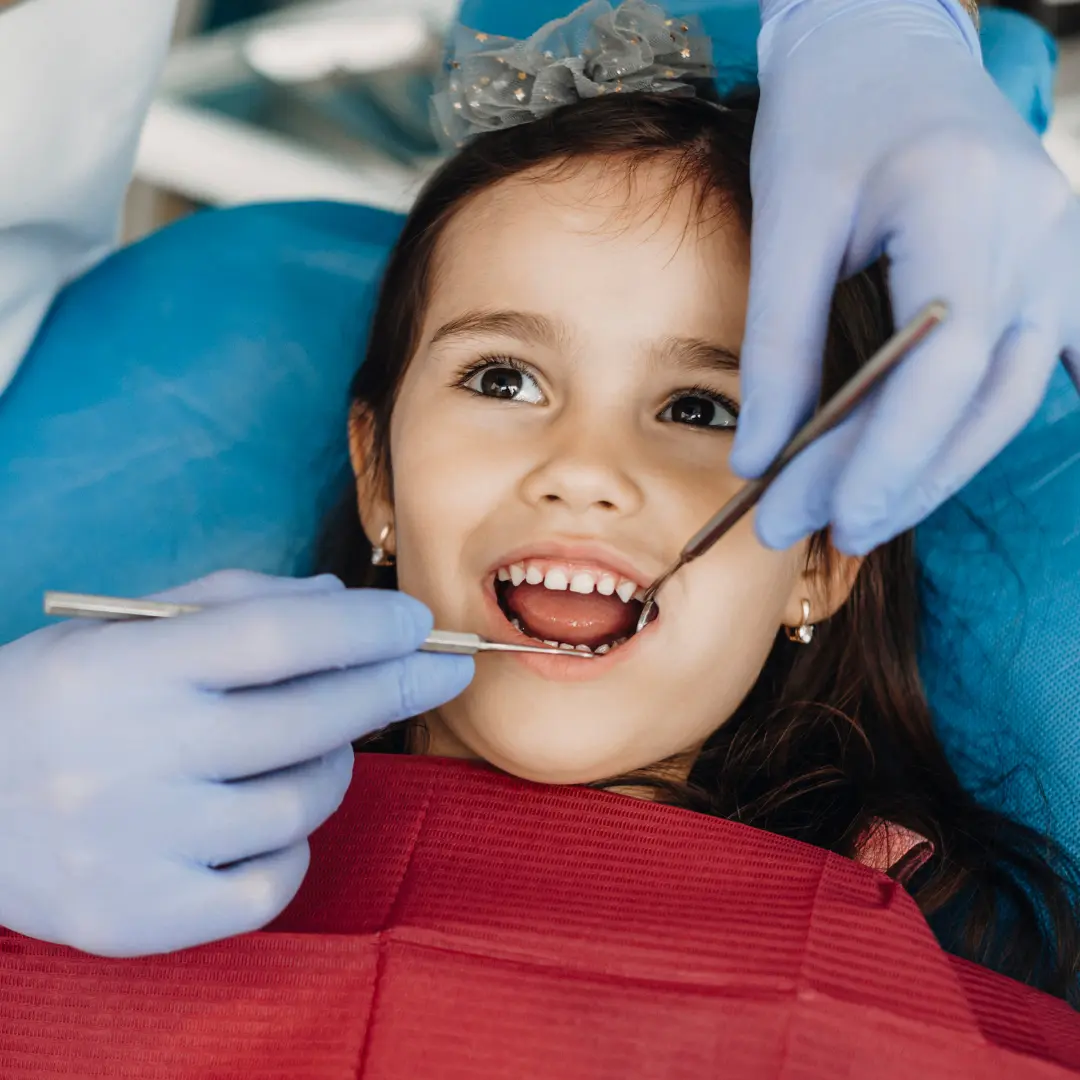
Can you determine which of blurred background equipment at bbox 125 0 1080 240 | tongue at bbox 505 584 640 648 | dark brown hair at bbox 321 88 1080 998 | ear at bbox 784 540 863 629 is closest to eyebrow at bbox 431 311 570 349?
dark brown hair at bbox 321 88 1080 998

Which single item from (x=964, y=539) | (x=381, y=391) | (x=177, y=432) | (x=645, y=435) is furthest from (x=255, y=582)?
(x=964, y=539)

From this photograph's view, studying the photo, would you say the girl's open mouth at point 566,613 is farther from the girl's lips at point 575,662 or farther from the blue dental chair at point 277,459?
the blue dental chair at point 277,459

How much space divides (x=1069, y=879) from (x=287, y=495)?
917mm

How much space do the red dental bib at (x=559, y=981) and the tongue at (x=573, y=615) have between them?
15cm

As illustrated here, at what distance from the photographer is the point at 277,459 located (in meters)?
1.43

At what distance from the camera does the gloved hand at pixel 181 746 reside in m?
0.81

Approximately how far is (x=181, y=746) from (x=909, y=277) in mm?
600

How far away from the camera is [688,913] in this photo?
90cm

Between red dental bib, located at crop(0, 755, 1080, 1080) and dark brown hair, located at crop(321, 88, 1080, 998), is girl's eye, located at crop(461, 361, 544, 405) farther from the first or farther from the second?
red dental bib, located at crop(0, 755, 1080, 1080)

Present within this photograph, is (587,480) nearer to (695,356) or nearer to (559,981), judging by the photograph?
(695,356)

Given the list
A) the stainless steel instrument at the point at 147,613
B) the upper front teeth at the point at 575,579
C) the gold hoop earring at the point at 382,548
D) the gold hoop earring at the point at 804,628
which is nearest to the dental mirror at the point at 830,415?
the upper front teeth at the point at 575,579

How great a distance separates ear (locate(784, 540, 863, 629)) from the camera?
1.15 m

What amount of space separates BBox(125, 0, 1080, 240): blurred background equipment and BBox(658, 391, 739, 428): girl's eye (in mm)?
1061

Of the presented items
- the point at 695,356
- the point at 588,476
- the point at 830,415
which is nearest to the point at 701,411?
the point at 695,356
